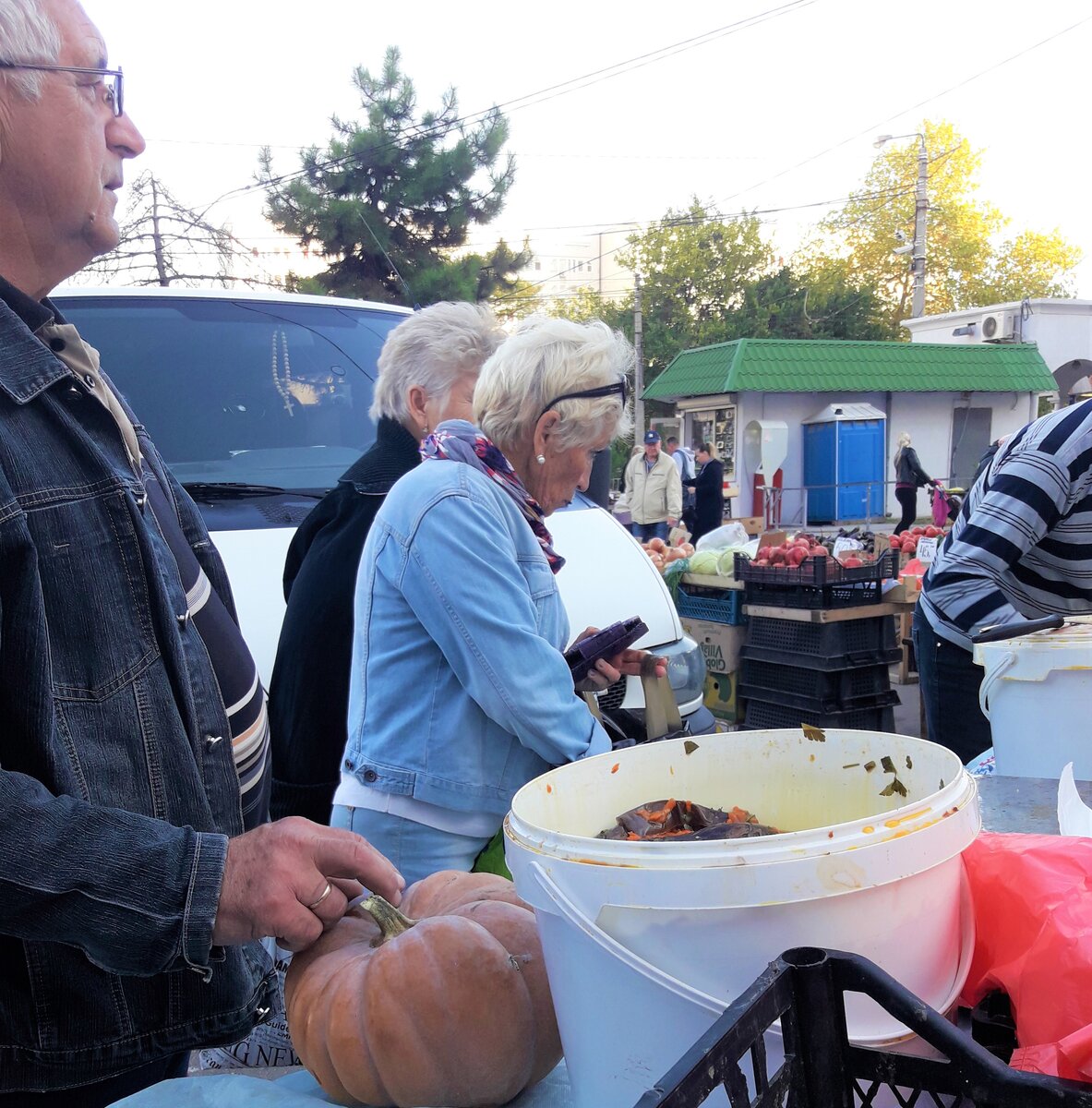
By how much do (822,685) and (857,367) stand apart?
22.2 metres

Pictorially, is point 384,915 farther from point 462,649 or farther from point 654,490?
point 654,490

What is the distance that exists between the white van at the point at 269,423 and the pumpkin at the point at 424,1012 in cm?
220

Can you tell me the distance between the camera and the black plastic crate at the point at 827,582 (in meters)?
6.02

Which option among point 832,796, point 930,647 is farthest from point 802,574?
point 832,796

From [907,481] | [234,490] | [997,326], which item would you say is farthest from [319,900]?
[997,326]

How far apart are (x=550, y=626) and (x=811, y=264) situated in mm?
54034

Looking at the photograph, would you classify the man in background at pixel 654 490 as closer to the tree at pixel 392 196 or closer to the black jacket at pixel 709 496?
the black jacket at pixel 709 496

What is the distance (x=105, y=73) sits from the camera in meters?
1.28

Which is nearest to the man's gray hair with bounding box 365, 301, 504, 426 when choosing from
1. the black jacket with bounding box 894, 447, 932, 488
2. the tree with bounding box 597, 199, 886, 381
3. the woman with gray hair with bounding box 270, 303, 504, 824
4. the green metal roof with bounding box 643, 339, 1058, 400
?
the woman with gray hair with bounding box 270, 303, 504, 824

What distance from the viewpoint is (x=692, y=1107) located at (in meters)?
0.71

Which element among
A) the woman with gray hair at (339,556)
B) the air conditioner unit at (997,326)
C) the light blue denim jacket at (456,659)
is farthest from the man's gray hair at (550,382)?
the air conditioner unit at (997,326)

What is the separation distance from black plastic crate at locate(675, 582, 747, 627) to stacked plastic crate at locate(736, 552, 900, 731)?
36 cm

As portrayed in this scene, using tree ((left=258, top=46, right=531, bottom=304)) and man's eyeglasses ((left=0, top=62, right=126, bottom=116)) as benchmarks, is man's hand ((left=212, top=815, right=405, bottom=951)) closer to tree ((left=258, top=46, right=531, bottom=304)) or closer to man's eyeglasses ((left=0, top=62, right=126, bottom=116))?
man's eyeglasses ((left=0, top=62, right=126, bottom=116))

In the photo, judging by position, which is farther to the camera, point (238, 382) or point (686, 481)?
point (686, 481)
